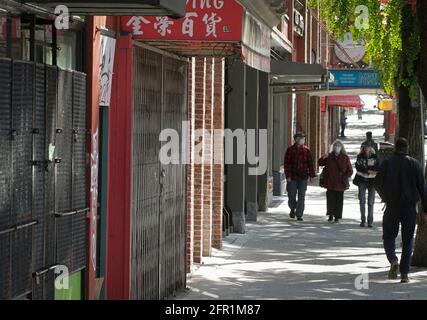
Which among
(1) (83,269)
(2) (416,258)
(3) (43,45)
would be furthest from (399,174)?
(3) (43,45)

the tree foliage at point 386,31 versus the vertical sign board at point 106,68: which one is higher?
the tree foliage at point 386,31

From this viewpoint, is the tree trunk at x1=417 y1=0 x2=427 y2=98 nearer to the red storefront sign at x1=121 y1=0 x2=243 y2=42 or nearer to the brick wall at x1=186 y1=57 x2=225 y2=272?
the brick wall at x1=186 y1=57 x2=225 y2=272

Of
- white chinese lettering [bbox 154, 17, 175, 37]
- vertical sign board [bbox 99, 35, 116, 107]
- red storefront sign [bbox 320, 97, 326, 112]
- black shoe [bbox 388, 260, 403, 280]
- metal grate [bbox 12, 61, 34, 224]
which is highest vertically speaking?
red storefront sign [bbox 320, 97, 326, 112]

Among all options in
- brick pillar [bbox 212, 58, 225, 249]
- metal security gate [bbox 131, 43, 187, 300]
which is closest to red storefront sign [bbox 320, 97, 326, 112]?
brick pillar [bbox 212, 58, 225, 249]

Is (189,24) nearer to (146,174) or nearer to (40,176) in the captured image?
(146,174)

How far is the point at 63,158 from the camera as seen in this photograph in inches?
358

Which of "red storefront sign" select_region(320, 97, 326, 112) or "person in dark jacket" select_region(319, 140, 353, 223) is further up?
"red storefront sign" select_region(320, 97, 326, 112)

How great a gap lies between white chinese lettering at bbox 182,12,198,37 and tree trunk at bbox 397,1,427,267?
5809 mm

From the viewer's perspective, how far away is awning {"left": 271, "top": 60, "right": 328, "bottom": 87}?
84.9 feet

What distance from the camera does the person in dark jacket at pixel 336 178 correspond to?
24.4m

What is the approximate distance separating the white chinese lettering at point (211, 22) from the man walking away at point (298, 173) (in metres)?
13.5

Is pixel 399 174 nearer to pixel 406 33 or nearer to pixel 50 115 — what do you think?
pixel 406 33

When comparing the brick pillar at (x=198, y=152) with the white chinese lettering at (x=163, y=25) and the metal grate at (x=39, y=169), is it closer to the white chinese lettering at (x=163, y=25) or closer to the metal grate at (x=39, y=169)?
the white chinese lettering at (x=163, y=25)

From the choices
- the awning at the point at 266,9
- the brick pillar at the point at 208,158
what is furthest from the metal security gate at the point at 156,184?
the brick pillar at the point at 208,158
